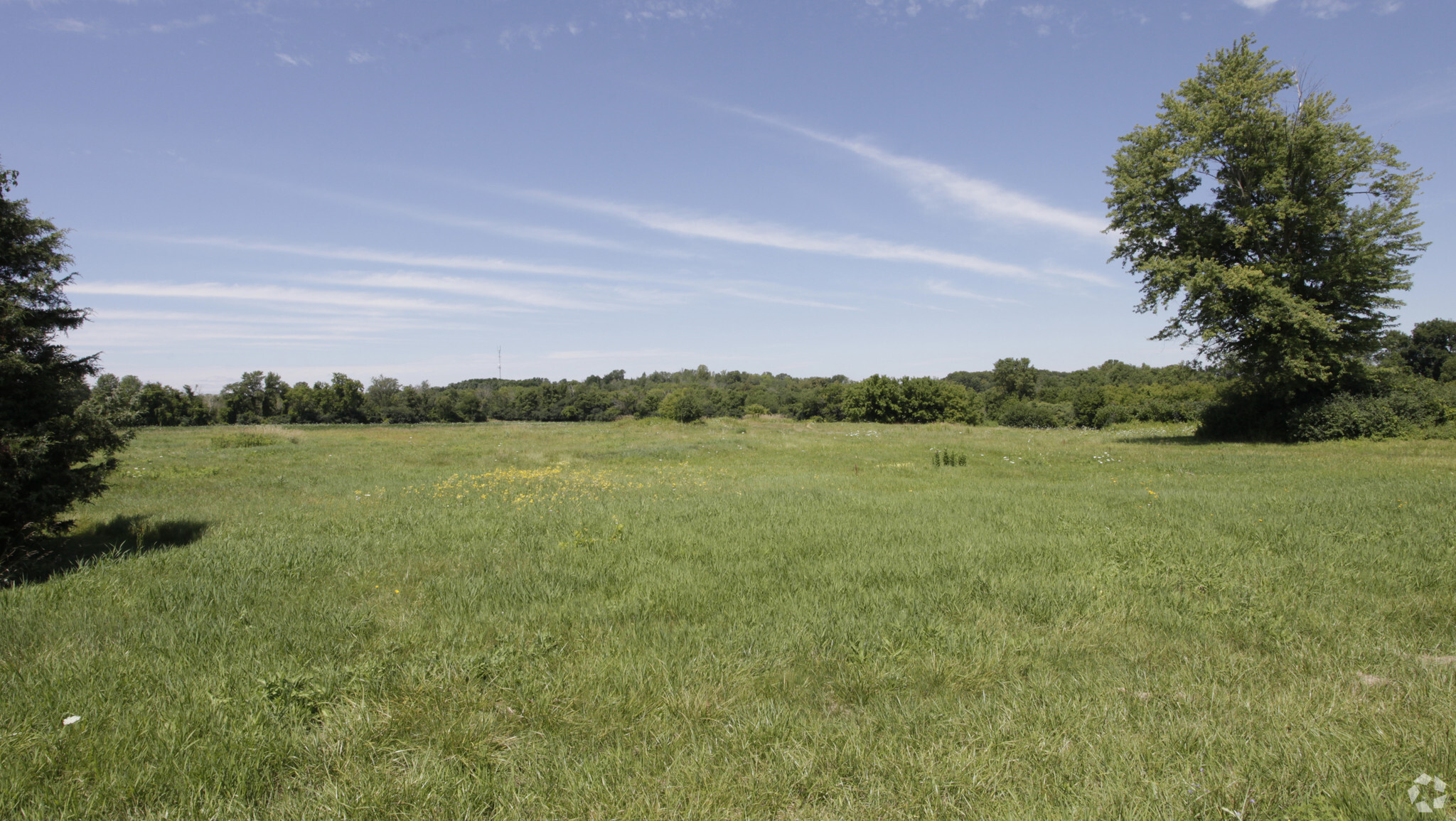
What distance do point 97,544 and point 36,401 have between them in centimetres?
243

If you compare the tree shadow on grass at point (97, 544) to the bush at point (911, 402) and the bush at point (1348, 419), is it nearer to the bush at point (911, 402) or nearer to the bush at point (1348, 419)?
the bush at point (1348, 419)

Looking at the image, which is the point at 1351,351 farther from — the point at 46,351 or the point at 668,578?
the point at 46,351

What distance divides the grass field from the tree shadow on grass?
11 centimetres

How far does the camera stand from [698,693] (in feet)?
13.7

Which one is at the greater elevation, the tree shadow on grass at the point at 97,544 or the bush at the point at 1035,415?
the bush at the point at 1035,415

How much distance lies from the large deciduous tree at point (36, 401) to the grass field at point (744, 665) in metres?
0.97

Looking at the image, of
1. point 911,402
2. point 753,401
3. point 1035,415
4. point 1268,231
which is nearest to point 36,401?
point 1268,231

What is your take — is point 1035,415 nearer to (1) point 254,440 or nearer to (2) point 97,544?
(1) point 254,440

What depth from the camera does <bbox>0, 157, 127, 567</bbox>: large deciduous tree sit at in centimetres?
711

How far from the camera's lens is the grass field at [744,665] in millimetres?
3193

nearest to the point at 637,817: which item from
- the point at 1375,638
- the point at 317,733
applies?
the point at 317,733

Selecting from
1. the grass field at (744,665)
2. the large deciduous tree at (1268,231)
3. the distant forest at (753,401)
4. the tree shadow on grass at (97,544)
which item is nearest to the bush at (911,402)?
the distant forest at (753,401)

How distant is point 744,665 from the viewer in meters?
4.58

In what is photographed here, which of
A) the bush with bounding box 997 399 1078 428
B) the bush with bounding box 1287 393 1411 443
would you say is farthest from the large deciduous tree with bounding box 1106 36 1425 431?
the bush with bounding box 997 399 1078 428
